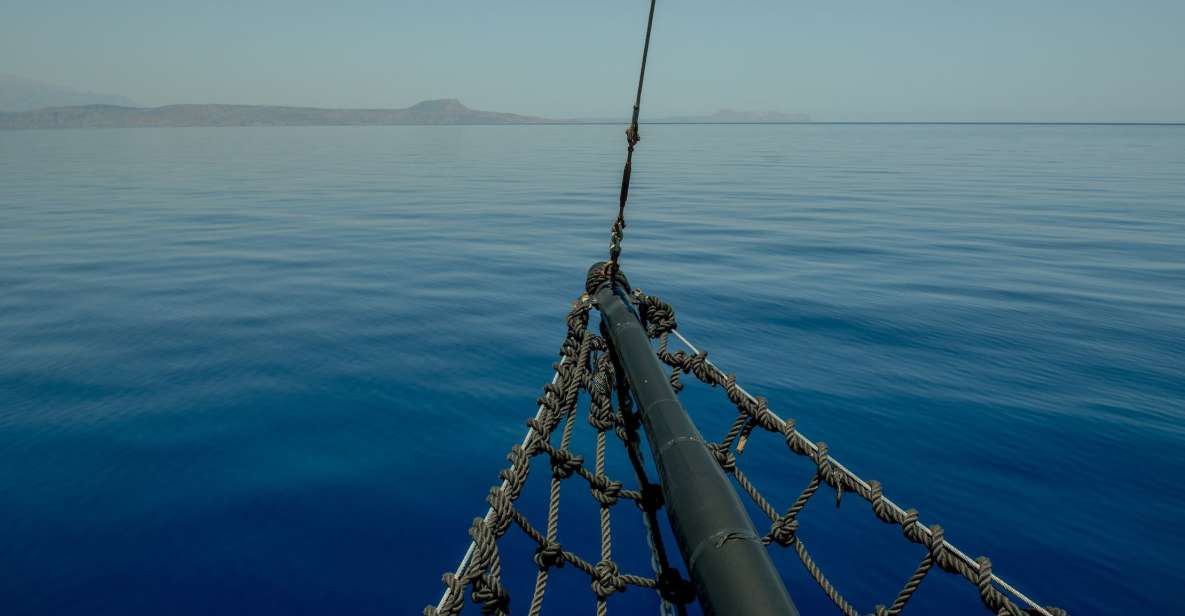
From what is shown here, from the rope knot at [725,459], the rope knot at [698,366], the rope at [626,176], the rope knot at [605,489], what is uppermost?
the rope at [626,176]

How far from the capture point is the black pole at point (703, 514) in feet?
6.82

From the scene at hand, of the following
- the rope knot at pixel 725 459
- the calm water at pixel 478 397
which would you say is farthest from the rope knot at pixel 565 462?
the calm water at pixel 478 397

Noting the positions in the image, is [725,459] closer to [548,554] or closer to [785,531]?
[785,531]

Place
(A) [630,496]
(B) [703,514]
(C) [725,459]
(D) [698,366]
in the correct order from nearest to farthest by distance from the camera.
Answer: (B) [703,514] < (C) [725,459] < (A) [630,496] < (D) [698,366]

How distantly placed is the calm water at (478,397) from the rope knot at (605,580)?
1.38m

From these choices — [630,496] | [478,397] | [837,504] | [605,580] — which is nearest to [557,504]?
[630,496]

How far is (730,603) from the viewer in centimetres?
206

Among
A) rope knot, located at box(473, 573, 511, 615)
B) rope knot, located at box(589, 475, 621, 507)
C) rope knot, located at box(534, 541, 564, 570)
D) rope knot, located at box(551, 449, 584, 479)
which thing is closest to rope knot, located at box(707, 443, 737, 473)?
rope knot, located at box(589, 475, 621, 507)

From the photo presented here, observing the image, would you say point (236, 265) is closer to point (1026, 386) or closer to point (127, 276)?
point (127, 276)

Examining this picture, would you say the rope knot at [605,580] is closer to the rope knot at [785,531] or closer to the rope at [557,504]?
the rope at [557,504]

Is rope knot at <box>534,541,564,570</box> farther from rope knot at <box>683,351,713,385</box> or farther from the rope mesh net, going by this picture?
rope knot at <box>683,351,713,385</box>

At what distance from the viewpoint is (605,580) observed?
3420mm

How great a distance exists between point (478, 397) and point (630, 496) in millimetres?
4045

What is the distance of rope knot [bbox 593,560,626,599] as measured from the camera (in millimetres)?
3409
